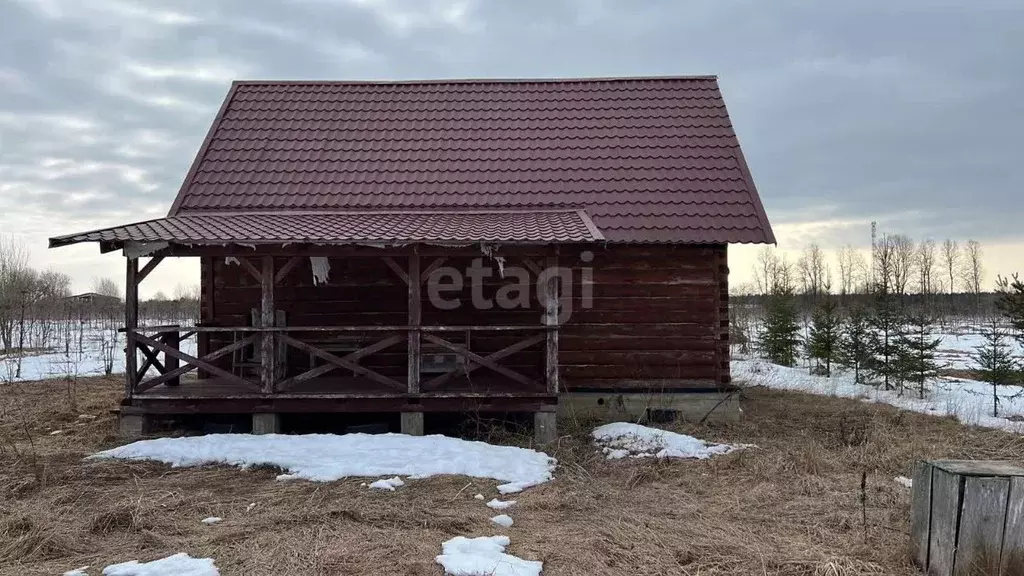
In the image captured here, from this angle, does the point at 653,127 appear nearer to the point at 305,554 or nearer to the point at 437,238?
the point at 437,238

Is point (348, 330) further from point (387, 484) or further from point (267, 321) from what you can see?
point (387, 484)

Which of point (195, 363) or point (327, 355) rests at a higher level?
point (327, 355)

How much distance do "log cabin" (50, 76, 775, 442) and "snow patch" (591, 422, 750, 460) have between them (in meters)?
0.79

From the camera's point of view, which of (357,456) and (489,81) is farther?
(489,81)

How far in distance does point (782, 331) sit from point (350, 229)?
15.4 meters

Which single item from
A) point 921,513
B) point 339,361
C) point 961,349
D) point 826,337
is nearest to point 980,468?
point 921,513

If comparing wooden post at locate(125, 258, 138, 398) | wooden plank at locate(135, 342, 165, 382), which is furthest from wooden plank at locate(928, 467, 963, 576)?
wooden plank at locate(135, 342, 165, 382)

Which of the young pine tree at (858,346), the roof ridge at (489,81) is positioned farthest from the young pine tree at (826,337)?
the roof ridge at (489,81)

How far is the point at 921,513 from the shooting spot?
393 centimetres

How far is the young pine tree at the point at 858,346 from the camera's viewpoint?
1658cm

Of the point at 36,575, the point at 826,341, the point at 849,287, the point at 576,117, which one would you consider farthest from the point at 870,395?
the point at 849,287

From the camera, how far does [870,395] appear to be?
14539mm

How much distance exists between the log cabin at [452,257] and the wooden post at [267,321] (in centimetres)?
2

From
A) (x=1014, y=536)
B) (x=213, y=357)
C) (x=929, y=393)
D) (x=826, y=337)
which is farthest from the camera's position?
(x=826, y=337)
